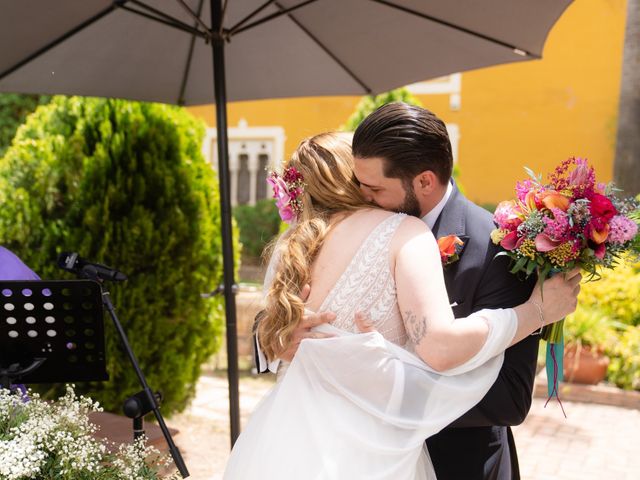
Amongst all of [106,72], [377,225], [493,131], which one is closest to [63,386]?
[106,72]

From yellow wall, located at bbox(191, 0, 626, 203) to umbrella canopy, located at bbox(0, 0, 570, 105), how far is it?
29.3 ft

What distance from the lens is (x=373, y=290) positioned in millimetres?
2137

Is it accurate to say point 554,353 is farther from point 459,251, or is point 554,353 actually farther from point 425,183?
point 425,183

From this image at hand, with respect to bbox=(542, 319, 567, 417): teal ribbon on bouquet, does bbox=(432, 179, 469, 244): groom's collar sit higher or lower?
higher

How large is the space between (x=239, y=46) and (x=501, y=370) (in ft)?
9.88

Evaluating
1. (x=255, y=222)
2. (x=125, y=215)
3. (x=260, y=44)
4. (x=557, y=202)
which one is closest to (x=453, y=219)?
(x=557, y=202)

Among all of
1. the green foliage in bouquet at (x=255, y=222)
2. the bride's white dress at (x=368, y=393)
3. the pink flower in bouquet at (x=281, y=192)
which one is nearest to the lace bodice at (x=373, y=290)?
the bride's white dress at (x=368, y=393)

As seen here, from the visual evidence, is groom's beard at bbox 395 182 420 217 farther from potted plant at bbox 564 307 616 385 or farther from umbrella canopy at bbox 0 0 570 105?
potted plant at bbox 564 307 616 385

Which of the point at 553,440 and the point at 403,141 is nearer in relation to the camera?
the point at 403,141

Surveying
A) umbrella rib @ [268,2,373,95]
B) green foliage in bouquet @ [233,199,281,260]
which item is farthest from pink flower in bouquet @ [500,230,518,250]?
green foliage in bouquet @ [233,199,281,260]

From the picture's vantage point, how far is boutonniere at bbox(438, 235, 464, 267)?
227cm

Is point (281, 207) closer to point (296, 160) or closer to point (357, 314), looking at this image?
point (296, 160)

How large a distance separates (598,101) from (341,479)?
1217cm

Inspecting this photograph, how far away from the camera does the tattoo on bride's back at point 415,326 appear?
6.65ft
